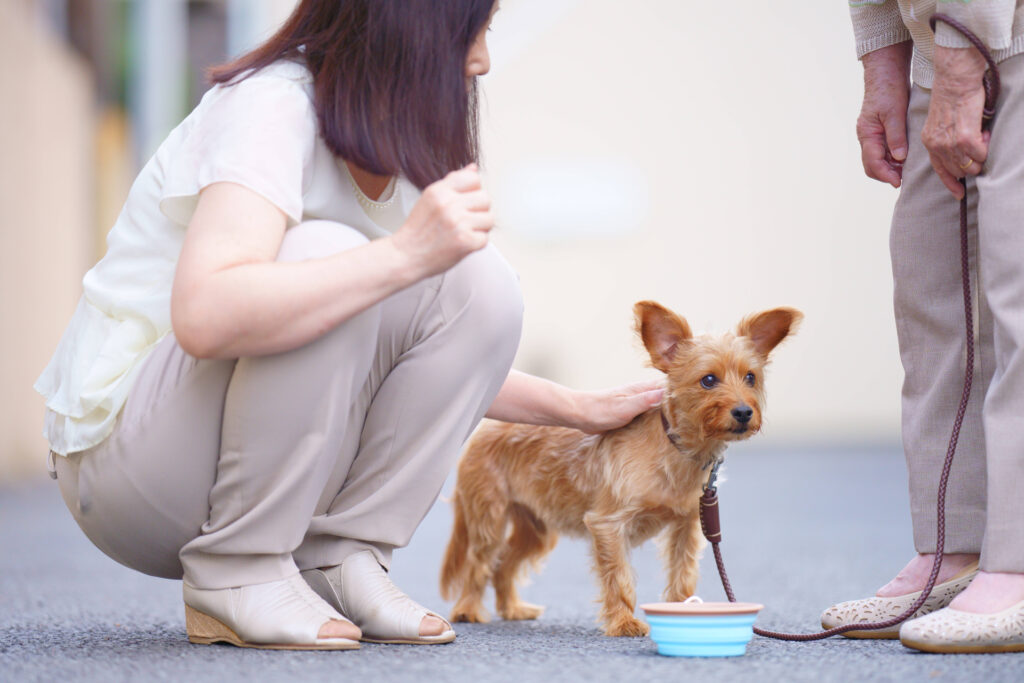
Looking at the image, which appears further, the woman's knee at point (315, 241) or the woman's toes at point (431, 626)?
the woman's toes at point (431, 626)

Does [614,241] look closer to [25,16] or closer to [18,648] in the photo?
[25,16]

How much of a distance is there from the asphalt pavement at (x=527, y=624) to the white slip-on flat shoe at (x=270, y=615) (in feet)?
0.07

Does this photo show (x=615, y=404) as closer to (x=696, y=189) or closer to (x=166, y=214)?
(x=166, y=214)

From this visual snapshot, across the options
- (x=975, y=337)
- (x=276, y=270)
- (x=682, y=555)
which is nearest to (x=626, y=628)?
(x=682, y=555)

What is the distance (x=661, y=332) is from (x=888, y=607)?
0.76 meters

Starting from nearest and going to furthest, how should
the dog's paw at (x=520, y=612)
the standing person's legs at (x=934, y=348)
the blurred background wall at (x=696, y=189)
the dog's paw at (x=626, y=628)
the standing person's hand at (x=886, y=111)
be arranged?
the standing person's legs at (x=934, y=348)
the standing person's hand at (x=886, y=111)
the dog's paw at (x=626, y=628)
the dog's paw at (x=520, y=612)
the blurred background wall at (x=696, y=189)

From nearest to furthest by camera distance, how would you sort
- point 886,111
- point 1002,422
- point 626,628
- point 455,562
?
point 1002,422, point 886,111, point 626,628, point 455,562

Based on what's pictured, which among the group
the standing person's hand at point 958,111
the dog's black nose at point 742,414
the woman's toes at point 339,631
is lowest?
the woman's toes at point 339,631

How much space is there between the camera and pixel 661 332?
2322 millimetres

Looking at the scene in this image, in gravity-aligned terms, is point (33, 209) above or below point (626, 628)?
above

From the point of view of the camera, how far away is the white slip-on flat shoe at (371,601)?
1.60 meters

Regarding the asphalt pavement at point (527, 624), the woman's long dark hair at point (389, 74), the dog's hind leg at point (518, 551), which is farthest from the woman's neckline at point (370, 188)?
the dog's hind leg at point (518, 551)

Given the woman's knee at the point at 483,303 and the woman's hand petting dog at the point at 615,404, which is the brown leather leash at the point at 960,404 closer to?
the woman's hand petting dog at the point at 615,404

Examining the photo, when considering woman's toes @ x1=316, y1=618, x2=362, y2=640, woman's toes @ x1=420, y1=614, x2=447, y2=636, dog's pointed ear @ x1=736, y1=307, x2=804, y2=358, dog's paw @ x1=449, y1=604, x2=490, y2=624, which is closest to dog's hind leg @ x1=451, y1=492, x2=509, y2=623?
dog's paw @ x1=449, y1=604, x2=490, y2=624
